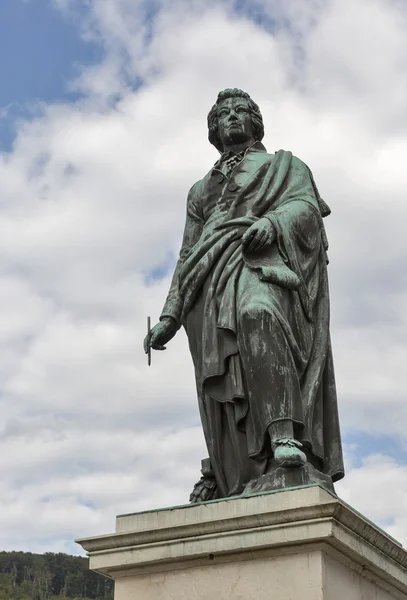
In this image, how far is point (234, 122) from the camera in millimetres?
→ 10250

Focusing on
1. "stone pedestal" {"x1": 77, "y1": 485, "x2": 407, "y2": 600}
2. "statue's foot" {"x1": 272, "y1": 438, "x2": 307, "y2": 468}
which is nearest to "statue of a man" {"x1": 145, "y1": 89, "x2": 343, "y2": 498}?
"statue's foot" {"x1": 272, "y1": 438, "x2": 307, "y2": 468}

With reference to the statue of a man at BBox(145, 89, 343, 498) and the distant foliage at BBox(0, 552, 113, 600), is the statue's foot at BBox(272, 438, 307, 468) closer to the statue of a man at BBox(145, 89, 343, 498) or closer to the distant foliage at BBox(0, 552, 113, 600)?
the statue of a man at BBox(145, 89, 343, 498)

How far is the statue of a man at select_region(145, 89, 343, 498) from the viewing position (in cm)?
851

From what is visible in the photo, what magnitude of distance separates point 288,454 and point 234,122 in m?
3.63

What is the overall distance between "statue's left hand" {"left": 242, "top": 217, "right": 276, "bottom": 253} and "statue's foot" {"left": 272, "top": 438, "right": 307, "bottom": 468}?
1738 mm

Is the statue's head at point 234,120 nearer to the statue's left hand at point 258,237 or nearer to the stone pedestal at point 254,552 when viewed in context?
the statue's left hand at point 258,237

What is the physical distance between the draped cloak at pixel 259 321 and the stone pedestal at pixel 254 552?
778mm

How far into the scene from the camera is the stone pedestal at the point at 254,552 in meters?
7.52

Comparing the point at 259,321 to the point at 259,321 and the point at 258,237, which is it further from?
the point at 258,237

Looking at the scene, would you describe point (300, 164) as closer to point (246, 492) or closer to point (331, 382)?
point (331, 382)

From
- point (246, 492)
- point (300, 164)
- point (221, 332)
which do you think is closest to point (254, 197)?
point (300, 164)

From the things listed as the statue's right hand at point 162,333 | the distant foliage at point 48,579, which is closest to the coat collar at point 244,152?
the statue's right hand at point 162,333

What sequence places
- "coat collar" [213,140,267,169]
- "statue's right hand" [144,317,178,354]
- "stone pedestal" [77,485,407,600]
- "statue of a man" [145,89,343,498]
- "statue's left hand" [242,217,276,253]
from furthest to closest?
"coat collar" [213,140,267,169] < "statue's right hand" [144,317,178,354] < "statue's left hand" [242,217,276,253] < "statue of a man" [145,89,343,498] < "stone pedestal" [77,485,407,600]

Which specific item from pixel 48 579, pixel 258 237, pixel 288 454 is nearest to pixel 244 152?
pixel 258 237
